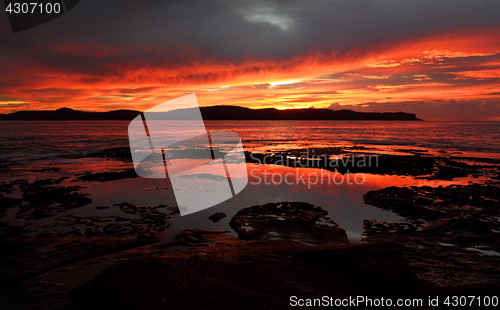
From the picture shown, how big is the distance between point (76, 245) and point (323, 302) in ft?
18.0

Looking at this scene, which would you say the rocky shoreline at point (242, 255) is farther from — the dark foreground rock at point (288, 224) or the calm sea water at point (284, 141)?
the calm sea water at point (284, 141)

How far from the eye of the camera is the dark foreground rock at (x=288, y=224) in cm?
654

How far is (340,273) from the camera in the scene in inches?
165

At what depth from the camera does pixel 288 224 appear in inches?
285

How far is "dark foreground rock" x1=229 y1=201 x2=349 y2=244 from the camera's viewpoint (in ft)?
21.4

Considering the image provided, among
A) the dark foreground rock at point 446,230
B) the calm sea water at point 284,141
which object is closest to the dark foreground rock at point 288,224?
the dark foreground rock at point 446,230

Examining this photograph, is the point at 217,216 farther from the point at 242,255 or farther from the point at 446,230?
the point at 446,230

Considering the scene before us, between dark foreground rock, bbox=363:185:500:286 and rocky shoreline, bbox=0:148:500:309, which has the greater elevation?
rocky shoreline, bbox=0:148:500:309

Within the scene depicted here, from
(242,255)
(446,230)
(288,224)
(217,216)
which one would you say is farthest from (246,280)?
(446,230)

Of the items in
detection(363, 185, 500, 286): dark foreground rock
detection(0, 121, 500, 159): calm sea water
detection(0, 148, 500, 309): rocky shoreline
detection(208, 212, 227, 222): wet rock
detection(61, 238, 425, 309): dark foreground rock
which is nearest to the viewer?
detection(61, 238, 425, 309): dark foreground rock

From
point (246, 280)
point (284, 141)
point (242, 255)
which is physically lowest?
point (284, 141)

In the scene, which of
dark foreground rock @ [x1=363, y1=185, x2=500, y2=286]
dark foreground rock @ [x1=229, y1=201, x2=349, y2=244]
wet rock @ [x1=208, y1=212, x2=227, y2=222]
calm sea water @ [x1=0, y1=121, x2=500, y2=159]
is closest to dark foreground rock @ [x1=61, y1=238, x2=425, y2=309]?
dark foreground rock @ [x1=363, y1=185, x2=500, y2=286]

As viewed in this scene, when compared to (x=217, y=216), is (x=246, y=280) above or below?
above

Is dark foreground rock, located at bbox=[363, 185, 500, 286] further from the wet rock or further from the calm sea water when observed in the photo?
the calm sea water
